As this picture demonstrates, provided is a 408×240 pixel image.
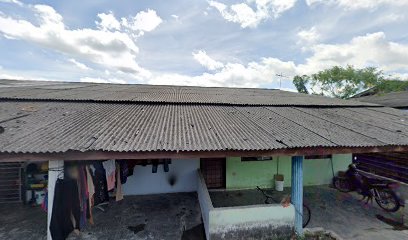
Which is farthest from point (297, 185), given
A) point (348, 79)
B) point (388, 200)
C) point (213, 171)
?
point (348, 79)

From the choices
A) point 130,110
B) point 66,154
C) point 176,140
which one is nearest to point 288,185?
point 176,140

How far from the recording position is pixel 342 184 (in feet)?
27.1

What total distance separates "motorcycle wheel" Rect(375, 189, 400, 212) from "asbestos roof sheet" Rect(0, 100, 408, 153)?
2.03 m

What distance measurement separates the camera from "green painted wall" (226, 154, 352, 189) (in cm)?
803

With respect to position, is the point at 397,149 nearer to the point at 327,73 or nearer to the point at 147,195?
the point at 147,195

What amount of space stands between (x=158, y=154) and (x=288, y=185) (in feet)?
22.0

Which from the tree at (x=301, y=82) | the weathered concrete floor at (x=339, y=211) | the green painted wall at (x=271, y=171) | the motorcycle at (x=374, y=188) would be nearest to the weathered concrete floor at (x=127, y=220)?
the weathered concrete floor at (x=339, y=211)

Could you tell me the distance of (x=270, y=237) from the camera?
4.74 metres

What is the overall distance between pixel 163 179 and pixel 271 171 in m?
4.30

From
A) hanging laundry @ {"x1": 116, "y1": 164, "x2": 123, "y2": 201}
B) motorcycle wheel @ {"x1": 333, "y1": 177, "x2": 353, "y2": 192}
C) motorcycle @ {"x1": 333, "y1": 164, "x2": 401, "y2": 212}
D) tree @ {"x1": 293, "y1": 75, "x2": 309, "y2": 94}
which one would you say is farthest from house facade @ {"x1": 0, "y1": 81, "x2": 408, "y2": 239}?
tree @ {"x1": 293, "y1": 75, "x2": 309, "y2": 94}

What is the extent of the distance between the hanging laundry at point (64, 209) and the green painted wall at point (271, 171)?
16.6 ft

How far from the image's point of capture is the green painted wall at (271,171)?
803cm

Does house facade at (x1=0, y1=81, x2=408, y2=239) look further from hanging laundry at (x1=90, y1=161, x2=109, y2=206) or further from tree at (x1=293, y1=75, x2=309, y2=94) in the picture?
tree at (x1=293, y1=75, x2=309, y2=94)

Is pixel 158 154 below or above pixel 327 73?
below
